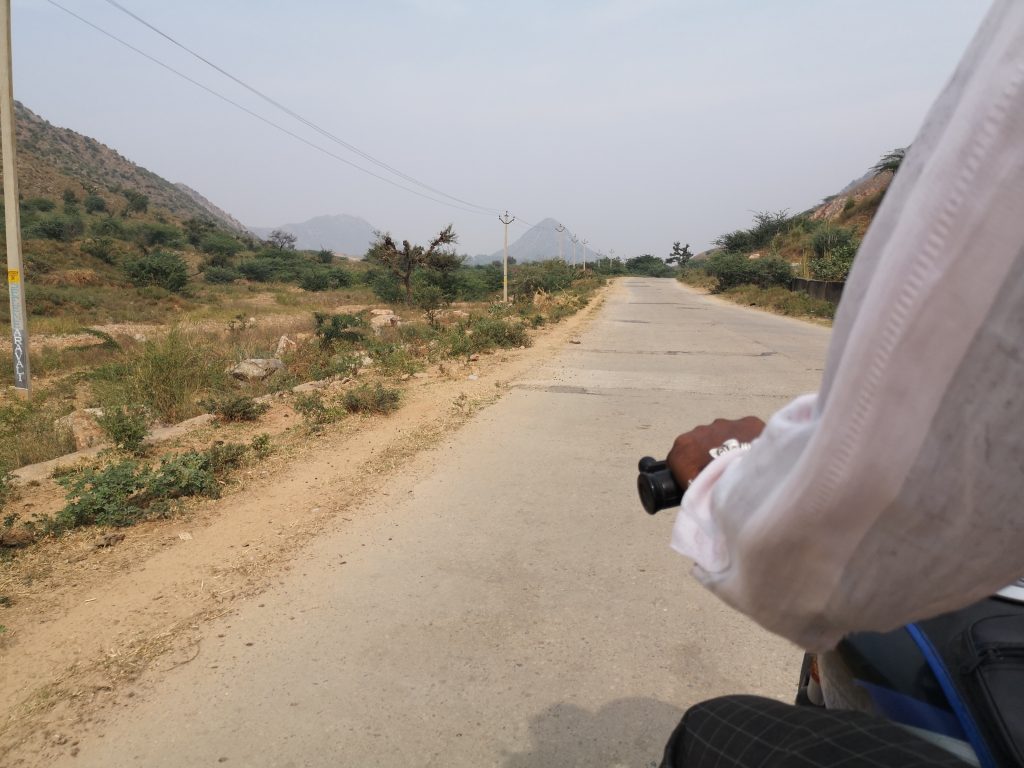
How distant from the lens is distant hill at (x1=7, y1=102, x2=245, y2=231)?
185 ft

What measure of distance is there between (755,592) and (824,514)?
171mm

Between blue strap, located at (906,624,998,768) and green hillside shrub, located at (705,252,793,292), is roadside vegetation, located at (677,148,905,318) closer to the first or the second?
green hillside shrub, located at (705,252,793,292)

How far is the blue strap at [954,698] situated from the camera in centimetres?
96

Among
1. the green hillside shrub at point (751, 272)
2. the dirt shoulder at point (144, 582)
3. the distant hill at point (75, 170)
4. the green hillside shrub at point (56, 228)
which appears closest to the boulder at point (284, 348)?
the dirt shoulder at point (144, 582)

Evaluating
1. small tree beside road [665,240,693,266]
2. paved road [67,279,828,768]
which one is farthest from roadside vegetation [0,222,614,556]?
small tree beside road [665,240,693,266]

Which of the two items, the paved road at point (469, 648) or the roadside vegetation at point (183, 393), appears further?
the roadside vegetation at point (183, 393)

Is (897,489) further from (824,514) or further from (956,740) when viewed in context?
(956,740)

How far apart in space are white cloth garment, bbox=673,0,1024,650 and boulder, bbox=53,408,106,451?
6367 millimetres

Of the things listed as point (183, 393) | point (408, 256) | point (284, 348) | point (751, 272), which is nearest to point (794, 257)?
point (751, 272)

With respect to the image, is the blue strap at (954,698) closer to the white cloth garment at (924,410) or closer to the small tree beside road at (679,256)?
the white cloth garment at (924,410)

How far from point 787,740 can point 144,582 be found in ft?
10.2

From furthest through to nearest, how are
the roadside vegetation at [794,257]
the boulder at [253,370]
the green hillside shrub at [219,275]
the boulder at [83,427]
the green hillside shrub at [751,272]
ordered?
the green hillside shrub at [219,275], the green hillside shrub at [751,272], the roadside vegetation at [794,257], the boulder at [253,370], the boulder at [83,427]

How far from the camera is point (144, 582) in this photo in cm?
316

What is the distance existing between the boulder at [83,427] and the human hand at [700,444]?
5977mm
